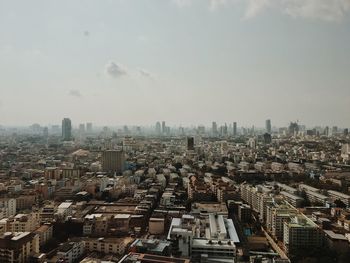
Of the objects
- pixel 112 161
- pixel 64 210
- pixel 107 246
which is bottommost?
pixel 107 246

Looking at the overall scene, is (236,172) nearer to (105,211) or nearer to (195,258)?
(105,211)

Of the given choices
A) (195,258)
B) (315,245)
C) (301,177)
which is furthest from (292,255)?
(301,177)

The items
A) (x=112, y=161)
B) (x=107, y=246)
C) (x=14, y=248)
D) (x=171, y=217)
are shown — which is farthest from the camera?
(x=112, y=161)

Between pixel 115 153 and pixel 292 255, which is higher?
pixel 115 153

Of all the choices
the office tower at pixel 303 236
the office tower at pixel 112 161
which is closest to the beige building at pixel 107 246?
the office tower at pixel 303 236

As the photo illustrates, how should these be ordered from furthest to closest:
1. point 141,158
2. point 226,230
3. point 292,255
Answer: point 141,158 < point 226,230 < point 292,255

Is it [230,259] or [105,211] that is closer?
[230,259]

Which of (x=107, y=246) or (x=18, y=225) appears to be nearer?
(x=107, y=246)

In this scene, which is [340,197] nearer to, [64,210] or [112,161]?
[64,210]

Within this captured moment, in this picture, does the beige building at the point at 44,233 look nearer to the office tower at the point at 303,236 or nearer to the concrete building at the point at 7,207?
the concrete building at the point at 7,207

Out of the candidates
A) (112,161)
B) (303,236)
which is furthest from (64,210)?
(112,161)
